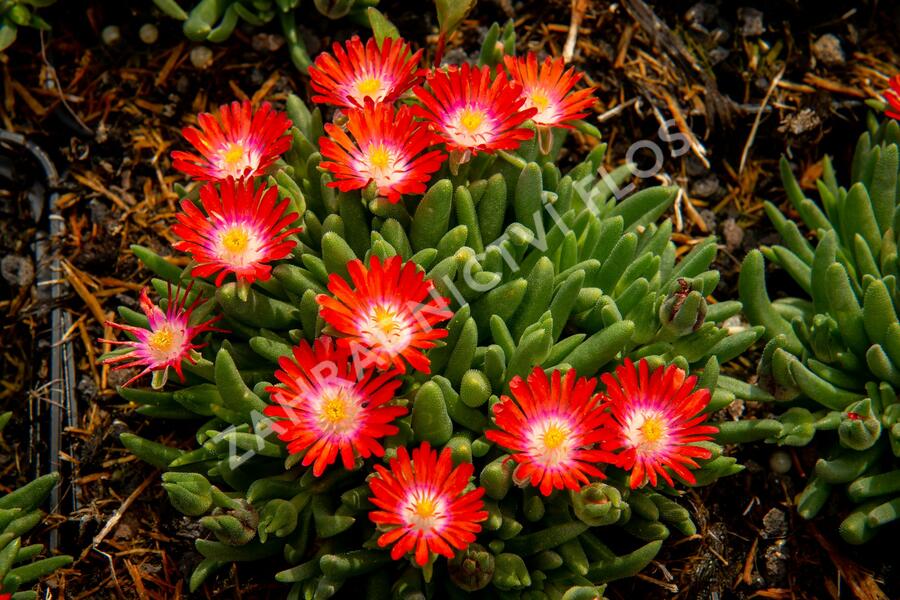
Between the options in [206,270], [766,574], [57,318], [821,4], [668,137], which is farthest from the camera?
[821,4]

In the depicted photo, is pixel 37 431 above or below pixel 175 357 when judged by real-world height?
above

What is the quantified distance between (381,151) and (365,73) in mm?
327

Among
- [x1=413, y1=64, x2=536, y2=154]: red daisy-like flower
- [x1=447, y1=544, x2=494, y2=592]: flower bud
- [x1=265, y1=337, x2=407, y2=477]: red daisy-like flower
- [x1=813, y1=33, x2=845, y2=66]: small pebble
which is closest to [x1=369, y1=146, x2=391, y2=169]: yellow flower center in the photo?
[x1=413, y1=64, x2=536, y2=154]: red daisy-like flower

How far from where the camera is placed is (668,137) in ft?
10.1

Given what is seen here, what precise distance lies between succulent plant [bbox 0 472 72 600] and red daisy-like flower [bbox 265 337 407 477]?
2.51 feet

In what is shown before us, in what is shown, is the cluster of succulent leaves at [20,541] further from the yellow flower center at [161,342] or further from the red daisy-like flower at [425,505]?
the red daisy-like flower at [425,505]

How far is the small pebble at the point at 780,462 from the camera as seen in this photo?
266cm

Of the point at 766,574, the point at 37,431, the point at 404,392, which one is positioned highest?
the point at 37,431

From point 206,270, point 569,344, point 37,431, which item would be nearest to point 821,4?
point 569,344

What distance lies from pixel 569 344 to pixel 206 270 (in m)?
0.94

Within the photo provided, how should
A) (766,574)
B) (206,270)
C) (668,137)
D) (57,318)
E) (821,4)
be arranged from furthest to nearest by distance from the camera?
(821,4) → (668,137) → (57,318) → (766,574) → (206,270)

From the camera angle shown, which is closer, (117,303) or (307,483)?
(307,483)

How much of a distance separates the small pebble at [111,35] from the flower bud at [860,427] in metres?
2.69

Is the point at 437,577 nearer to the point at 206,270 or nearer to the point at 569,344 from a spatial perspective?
the point at 569,344
